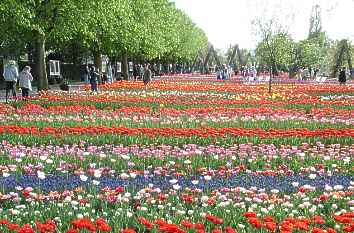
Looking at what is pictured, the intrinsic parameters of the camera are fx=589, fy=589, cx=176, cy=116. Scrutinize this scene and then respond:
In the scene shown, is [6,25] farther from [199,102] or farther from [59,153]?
[59,153]

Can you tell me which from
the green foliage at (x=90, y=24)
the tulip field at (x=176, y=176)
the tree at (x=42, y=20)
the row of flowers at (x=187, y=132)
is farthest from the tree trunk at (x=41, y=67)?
the row of flowers at (x=187, y=132)

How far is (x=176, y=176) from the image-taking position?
870cm

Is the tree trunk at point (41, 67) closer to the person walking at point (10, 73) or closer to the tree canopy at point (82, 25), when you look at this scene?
the tree canopy at point (82, 25)

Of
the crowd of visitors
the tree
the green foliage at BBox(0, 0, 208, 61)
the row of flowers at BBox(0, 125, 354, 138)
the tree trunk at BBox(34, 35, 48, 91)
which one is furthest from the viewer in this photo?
the tree trunk at BBox(34, 35, 48, 91)

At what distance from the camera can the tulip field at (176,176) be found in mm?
5898

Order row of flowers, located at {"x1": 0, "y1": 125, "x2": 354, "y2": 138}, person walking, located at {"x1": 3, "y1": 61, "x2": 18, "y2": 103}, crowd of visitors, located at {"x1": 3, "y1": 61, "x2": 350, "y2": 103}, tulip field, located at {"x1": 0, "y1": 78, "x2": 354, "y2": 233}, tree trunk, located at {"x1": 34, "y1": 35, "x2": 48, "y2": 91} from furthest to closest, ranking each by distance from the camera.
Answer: tree trunk, located at {"x1": 34, "y1": 35, "x2": 48, "y2": 91} < person walking, located at {"x1": 3, "y1": 61, "x2": 18, "y2": 103} < crowd of visitors, located at {"x1": 3, "y1": 61, "x2": 350, "y2": 103} < row of flowers, located at {"x1": 0, "y1": 125, "x2": 354, "y2": 138} < tulip field, located at {"x1": 0, "y1": 78, "x2": 354, "y2": 233}

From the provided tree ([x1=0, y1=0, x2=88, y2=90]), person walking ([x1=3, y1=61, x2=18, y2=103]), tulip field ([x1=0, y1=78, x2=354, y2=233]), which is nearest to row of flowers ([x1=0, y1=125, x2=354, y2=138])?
tulip field ([x1=0, y1=78, x2=354, y2=233])

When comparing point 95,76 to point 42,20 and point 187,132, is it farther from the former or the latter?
point 187,132

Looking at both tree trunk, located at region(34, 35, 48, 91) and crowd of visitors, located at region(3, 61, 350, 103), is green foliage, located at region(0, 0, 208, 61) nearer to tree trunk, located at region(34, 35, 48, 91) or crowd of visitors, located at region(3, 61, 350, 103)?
tree trunk, located at region(34, 35, 48, 91)

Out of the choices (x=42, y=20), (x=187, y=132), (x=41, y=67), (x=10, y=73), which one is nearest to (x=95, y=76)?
(x=41, y=67)

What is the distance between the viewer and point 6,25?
30.6 m

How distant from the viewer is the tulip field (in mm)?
5898

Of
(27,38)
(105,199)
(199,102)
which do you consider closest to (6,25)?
(27,38)

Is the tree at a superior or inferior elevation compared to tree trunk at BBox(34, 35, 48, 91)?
superior
